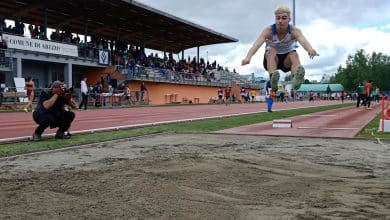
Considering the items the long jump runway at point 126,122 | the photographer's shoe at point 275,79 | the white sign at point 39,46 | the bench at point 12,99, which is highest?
the white sign at point 39,46

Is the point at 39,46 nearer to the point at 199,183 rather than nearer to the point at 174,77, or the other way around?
the point at 174,77

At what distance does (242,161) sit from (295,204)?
2.67 meters

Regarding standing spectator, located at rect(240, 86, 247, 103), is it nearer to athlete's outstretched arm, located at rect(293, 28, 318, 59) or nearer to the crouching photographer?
athlete's outstretched arm, located at rect(293, 28, 318, 59)

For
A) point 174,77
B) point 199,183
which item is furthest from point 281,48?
point 174,77

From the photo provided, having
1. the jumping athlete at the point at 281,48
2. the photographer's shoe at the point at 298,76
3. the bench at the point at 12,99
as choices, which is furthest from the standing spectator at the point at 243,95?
the photographer's shoe at the point at 298,76

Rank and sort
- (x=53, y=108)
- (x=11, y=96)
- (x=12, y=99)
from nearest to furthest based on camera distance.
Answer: (x=53, y=108) → (x=11, y=96) → (x=12, y=99)

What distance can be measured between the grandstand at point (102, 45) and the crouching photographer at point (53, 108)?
805 inches

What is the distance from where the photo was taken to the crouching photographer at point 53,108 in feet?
32.4

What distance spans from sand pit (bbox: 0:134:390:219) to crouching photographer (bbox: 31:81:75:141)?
1540mm

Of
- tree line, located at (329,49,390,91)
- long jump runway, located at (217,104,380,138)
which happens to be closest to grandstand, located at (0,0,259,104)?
long jump runway, located at (217,104,380,138)

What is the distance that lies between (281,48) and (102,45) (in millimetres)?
30122

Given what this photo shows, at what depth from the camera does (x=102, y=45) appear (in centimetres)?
4031

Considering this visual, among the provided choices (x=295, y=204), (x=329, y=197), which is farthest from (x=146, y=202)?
(x=329, y=197)

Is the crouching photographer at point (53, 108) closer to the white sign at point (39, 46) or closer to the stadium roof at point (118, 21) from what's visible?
the white sign at point (39, 46)
